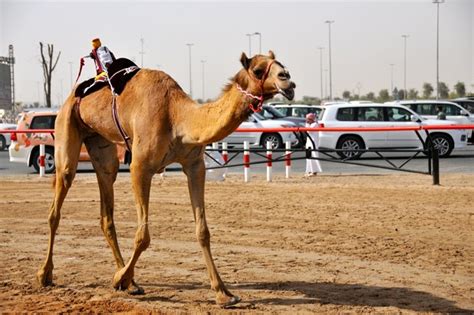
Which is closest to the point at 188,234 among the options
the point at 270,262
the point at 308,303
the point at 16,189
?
the point at 270,262

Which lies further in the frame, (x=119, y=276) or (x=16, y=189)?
(x=16, y=189)

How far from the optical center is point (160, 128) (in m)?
7.69

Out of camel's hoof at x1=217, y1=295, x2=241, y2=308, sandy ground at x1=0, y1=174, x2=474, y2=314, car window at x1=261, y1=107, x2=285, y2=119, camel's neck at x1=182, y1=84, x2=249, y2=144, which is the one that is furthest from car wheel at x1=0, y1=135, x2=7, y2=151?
camel's hoof at x1=217, y1=295, x2=241, y2=308

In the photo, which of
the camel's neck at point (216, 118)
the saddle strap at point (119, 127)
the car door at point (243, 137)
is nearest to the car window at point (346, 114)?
the car door at point (243, 137)

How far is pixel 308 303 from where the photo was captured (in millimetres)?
7625

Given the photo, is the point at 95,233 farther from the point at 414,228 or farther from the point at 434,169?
the point at 434,169

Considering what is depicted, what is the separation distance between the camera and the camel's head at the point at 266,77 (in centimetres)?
685

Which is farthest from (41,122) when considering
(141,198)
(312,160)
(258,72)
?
(258,72)

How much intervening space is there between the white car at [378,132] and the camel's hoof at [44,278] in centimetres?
1892

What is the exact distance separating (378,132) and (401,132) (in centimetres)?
78

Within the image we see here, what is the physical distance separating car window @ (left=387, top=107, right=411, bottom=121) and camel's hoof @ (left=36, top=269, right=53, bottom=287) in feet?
68.4

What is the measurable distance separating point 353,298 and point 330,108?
20.3m

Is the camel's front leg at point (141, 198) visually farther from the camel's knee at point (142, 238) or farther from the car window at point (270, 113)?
the car window at point (270, 113)

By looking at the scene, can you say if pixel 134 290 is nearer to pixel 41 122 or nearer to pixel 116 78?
pixel 116 78
